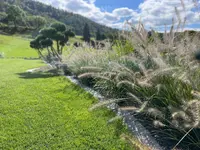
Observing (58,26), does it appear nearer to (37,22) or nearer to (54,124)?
(54,124)

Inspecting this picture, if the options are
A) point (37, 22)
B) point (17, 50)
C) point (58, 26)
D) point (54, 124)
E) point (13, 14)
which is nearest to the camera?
point (54, 124)

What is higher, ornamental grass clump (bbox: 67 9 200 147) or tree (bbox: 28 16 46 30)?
tree (bbox: 28 16 46 30)

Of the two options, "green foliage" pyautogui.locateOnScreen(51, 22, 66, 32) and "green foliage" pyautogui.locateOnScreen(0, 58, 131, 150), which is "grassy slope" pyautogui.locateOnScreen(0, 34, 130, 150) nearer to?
"green foliage" pyautogui.locateOnScreen(0, 58, 131, 150)

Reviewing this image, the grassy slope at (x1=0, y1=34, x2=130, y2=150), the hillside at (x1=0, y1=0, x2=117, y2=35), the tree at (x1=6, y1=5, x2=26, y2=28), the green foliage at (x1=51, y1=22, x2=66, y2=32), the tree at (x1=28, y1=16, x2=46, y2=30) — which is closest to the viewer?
the grassy slope at (x1=0, y1=34, x2=130, y2=150)

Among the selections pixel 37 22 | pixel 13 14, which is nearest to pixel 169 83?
pixel 13 14

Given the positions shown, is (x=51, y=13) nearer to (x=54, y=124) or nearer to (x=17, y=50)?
(x=17, y=50)

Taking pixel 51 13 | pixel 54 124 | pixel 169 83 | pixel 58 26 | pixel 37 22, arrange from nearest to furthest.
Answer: pixel 169 83 < pixel 54 124 < pixel 58 26 < pixel 37 22 < pixel 51 13

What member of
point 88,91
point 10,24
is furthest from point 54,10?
point 88,91

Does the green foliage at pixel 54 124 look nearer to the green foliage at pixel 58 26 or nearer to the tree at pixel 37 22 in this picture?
the green foliage at pixel 58 26

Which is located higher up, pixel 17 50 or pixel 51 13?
pixel 51 13

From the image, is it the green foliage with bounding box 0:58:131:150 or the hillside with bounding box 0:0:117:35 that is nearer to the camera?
the green foliage with bounding box 0:58:131:150

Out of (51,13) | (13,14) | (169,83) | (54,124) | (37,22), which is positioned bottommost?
(54,124)

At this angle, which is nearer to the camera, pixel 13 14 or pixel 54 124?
pixel 54 124

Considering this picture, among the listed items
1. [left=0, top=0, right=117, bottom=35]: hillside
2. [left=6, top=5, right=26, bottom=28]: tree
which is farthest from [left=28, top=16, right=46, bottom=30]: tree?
[left=0, top=0, right=117, bottom=35]: hillside
